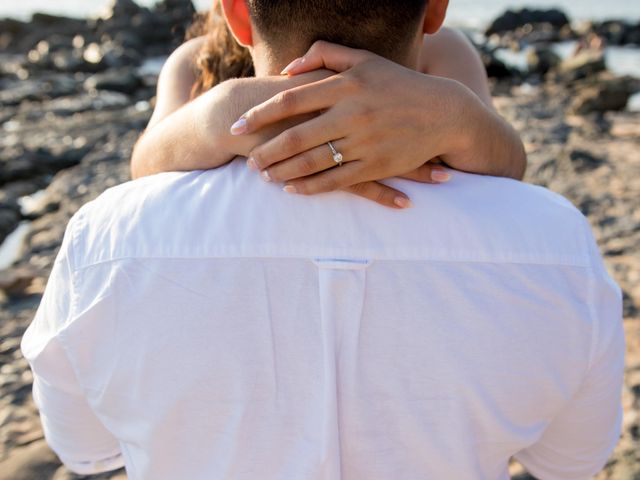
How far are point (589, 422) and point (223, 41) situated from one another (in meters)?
1.29

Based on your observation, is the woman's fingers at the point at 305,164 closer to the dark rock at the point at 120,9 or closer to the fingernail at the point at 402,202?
the fingernail at the point at 402,202

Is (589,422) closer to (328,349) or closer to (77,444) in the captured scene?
(328,349)

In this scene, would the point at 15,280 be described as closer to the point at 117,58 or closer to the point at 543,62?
the point at 543,62

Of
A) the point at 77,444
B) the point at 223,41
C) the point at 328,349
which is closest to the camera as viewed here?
the point at 328,349

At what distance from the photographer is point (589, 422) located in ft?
3.78

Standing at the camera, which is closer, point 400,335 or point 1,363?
point 400,335

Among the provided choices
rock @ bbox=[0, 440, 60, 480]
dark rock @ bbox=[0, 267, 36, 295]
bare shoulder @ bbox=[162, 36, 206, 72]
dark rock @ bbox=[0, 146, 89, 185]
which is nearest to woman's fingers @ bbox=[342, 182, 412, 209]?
bare shoulder @ bbox=[162, 36, 206, 72]

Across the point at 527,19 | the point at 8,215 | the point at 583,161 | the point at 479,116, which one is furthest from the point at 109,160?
the point at 527,19

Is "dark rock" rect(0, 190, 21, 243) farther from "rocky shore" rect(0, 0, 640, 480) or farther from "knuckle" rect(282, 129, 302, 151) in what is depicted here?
"knuckle" rect(282, 129, 302, 151)

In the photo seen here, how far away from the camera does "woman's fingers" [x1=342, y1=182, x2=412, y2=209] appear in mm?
969

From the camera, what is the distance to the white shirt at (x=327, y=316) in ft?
3.16

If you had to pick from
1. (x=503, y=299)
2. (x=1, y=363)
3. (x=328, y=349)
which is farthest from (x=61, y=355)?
(x=1, y=363)

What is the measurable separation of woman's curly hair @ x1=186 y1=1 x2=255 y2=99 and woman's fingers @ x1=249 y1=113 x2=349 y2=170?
78 centimetres

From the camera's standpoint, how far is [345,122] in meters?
0.97
